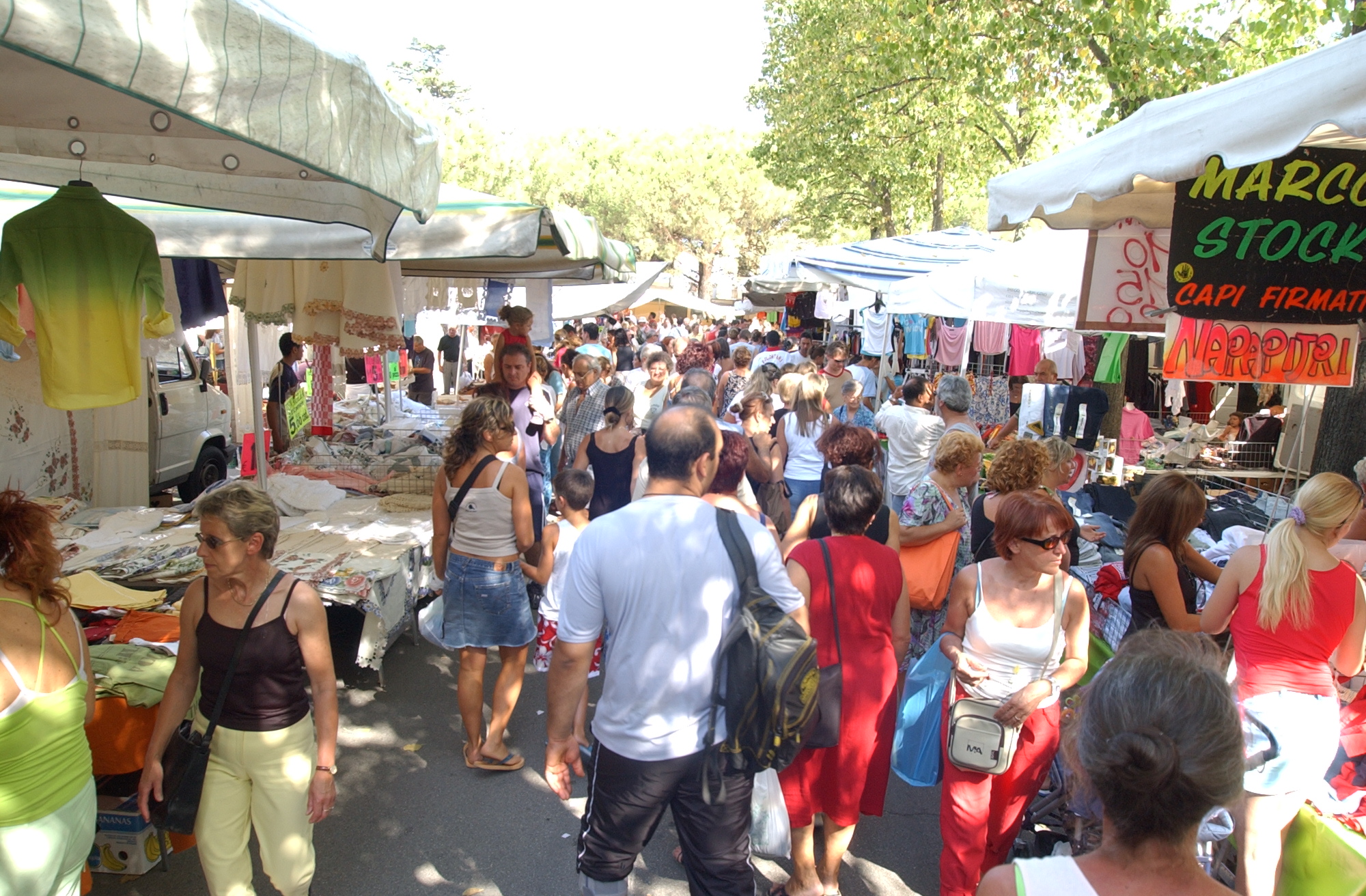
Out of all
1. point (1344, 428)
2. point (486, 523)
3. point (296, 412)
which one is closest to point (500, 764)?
point (486, 523)

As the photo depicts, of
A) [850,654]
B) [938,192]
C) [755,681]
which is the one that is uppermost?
[938,192]

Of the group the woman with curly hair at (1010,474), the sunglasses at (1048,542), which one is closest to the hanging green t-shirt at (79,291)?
the sunglasses at (1048,542)

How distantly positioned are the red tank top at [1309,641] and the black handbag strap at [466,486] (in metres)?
3.24

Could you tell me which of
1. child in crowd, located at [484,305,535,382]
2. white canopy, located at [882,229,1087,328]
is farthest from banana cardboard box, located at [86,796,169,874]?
white canopy, located at [882,229,1087,328]

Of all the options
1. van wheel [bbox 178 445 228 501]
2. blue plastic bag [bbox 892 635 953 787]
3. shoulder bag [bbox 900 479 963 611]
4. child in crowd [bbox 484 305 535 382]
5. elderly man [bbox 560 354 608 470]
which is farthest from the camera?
van wheel [bbox 178 445 228 501]

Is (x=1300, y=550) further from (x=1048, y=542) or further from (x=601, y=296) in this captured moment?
(x=601, y=296)

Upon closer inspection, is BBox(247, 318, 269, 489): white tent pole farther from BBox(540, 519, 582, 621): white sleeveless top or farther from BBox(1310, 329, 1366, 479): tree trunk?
BBox(1310, 329, 1366, 479): tree trunk

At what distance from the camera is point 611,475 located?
5422 millimetres

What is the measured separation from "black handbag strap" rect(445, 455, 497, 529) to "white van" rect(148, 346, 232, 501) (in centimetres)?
526

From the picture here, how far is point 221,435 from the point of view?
10.3m

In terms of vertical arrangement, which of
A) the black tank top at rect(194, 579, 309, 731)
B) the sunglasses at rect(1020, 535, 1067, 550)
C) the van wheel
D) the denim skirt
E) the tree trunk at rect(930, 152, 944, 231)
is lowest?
the van wheel

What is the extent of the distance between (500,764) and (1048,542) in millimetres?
2893

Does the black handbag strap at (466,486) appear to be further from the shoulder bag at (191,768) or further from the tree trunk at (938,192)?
the tree trunk at (938,192)

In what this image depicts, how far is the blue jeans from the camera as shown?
659 centimetres
